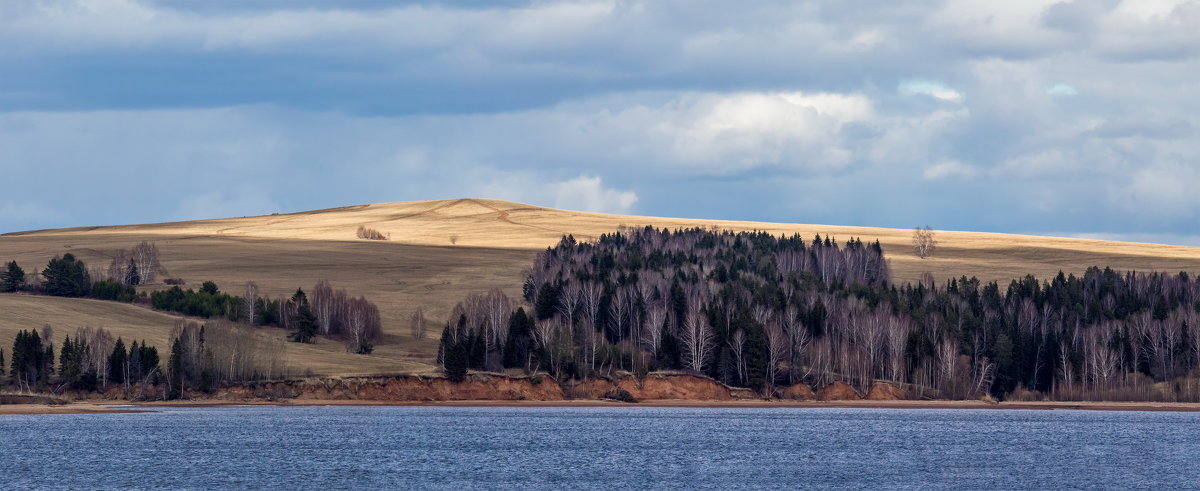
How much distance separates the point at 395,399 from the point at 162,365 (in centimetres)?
2390

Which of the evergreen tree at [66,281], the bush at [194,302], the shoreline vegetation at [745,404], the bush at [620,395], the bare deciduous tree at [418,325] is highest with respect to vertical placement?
the evergreen tree at [66,281]

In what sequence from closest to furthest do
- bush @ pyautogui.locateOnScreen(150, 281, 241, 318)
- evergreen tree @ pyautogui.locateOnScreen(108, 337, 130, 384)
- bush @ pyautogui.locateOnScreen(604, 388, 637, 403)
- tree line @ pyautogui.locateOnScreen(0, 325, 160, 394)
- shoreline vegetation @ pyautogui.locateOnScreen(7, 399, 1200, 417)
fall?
tree line @ pyautogui.locateOnScreen(0, 325, 160, 394) → shoreline vegetation @ pyautogui.locateOnScreen(7, 399, 1200, 417) → evergreen tree @ pyautogui.locateOnScreen(108, 337, 130, 384) → bush @ pyautogui.locateOnScreen(604, 388, 637, 403) → bush @ pyautogui.locateOnScreen(150, 281, 241, 318)

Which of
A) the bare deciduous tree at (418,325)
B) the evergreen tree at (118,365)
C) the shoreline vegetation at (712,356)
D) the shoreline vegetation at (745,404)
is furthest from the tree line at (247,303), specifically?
the evergreen tree at (118,365)

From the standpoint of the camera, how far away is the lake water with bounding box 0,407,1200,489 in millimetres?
76375

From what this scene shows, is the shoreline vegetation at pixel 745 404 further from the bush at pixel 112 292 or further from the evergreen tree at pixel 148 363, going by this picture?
the bush at pixel 112 292

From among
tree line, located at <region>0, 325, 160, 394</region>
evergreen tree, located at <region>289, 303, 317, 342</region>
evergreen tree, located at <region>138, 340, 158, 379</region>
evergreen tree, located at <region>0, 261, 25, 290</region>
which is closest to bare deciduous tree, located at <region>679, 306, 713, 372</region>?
evergreen tree, located at <region>289, 303, 317, 342</region>

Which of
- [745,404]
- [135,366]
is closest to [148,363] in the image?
[135,366]

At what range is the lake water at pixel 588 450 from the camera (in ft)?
251

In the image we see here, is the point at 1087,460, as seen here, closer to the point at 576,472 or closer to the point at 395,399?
the point at 576,472

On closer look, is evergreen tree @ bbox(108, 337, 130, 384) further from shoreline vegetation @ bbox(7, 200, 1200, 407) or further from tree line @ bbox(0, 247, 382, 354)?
tree line @ bbox(0, 247, 382, 354)

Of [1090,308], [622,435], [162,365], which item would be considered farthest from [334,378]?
[1090,308]

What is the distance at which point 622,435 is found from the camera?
107062mm

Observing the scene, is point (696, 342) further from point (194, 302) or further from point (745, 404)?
point (194, 302)

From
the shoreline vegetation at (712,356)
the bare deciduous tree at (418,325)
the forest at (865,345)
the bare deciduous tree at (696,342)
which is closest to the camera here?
the shoreline vegetation at (712,356)
